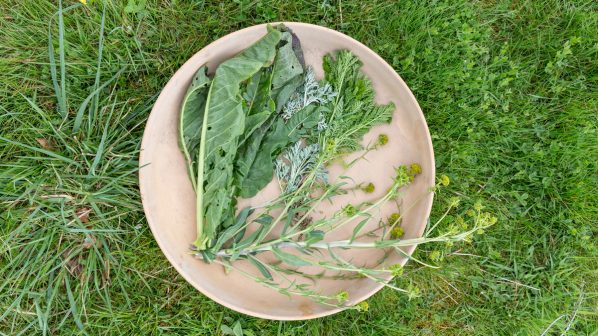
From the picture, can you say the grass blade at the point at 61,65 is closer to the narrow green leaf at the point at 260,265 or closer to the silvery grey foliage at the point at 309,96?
the silvery grey foliage at the point at 309,96

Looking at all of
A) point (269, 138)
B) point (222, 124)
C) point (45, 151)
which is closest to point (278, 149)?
point (269, 138)

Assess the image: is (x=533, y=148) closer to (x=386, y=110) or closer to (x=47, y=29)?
(x=386, y=110)

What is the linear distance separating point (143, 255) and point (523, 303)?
1.92 meters

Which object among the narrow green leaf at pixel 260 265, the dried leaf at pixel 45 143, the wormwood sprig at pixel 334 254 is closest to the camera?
the wormwood sprig at pixel 334 254

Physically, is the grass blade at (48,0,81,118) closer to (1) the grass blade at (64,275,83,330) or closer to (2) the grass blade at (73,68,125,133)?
(2) the grass blade at (73,68,125,133)

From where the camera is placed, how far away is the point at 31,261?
2.31 m

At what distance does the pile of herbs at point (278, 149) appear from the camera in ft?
6.63

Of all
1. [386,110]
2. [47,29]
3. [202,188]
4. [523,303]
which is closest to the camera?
[202,188]

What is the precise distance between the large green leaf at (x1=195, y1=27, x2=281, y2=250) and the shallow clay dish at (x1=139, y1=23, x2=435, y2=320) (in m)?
0.14

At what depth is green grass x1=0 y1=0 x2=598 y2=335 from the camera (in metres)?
2.33

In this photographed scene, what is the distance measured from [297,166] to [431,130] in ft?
2.73

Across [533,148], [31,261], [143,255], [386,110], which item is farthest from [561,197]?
[31,261]

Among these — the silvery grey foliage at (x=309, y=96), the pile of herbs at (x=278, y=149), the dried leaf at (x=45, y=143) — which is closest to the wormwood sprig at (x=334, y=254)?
the pile of herbs at (x=278, y=149)

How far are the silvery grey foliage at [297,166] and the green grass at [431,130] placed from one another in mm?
706
